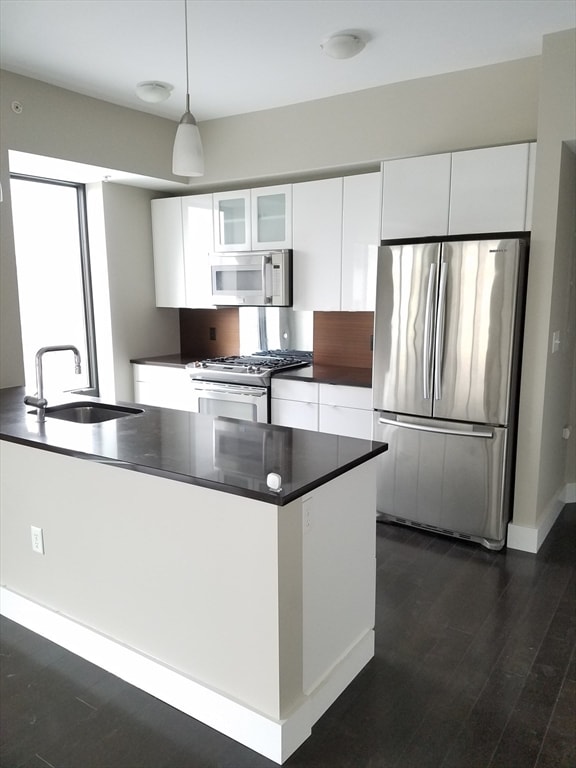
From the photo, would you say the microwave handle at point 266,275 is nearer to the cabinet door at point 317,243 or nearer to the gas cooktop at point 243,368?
the cabinet door at point 317,243

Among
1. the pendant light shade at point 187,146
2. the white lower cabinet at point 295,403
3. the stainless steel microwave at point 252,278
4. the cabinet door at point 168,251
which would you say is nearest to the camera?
the pendant light shade at point 187,146

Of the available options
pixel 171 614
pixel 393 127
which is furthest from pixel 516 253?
pixel 171 614

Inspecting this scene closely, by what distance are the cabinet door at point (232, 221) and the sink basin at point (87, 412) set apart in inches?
80.3

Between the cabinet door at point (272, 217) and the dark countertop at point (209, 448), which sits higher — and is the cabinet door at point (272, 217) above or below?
above

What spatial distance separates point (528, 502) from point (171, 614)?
2228 mm

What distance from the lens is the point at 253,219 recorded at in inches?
177

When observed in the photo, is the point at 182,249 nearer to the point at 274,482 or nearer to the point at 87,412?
the point at 87,412

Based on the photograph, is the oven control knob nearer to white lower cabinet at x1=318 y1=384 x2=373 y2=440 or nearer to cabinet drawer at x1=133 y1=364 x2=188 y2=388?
white lower cabinet at x1=318 y1=384 x2=373 y2=440

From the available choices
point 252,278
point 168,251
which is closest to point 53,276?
point 168,251

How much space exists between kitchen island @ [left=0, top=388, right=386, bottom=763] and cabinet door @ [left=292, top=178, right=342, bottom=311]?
1.93 metres

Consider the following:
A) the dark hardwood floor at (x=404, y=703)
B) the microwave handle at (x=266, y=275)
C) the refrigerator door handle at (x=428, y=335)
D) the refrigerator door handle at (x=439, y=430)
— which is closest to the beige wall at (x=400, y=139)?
the refrigerator door handle at (x=439, y=430)

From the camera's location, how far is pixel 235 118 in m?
4.46

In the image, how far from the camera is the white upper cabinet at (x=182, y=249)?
477 centimetres

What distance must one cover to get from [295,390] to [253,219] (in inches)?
55.7
